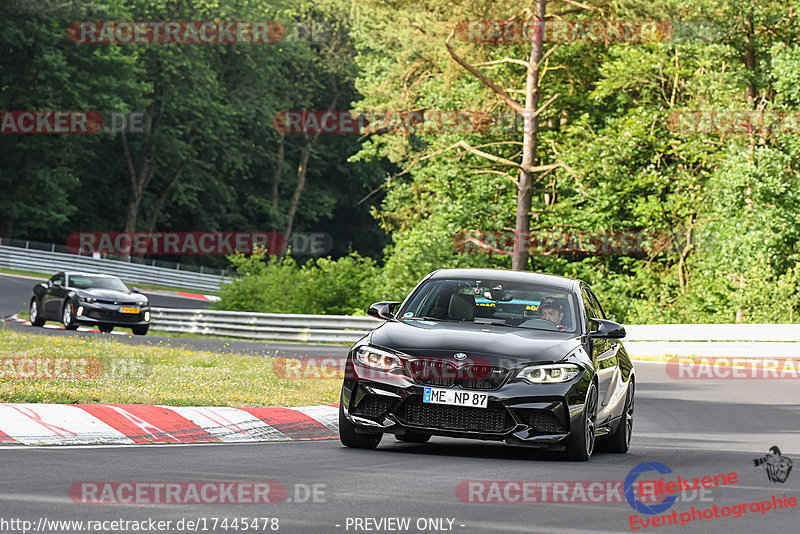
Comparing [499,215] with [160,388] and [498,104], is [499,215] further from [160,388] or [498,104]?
[160,388]

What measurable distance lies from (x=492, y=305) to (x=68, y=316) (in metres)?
21.1

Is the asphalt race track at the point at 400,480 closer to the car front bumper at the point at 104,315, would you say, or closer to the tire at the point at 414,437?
the tire at the point at 414,437

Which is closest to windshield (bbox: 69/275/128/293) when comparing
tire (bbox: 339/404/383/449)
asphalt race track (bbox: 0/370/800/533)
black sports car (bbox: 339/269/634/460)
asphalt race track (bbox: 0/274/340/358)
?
asphalt race track (bbox: 0/274/340/358)

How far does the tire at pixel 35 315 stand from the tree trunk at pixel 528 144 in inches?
602

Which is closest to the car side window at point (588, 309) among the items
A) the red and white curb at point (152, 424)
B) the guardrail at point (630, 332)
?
the red and white curb at point (152, 424)

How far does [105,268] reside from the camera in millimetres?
61688

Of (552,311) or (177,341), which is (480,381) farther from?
(177,341)

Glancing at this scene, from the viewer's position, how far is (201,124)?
72.5 meters

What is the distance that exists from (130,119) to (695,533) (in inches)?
2589

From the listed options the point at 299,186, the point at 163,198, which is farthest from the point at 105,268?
the point at 299,186

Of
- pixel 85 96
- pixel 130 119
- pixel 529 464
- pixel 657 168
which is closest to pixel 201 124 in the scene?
pixel 130 119

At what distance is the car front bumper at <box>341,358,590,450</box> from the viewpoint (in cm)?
983

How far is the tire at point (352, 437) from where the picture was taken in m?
10.4

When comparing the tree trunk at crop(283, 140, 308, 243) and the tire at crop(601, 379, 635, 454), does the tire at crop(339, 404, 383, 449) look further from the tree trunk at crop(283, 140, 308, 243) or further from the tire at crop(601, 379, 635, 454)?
the tree trunk at crop(283, 140, 308, 243)
